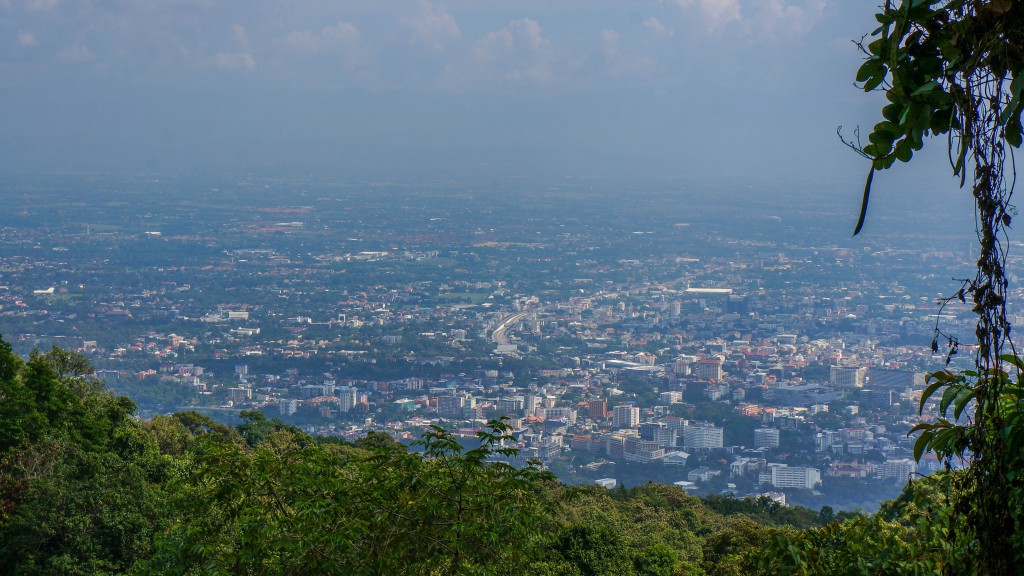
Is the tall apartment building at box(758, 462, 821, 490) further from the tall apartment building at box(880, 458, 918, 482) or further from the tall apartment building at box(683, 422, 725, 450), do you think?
the tall apartment building at box(683, 422, 725, 450)

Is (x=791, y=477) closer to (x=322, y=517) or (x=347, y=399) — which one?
(x=347, y=399)

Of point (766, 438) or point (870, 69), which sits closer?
point (870, 69)

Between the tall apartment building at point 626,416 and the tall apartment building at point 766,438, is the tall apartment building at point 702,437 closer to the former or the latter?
the tall apartment building at point 766,438

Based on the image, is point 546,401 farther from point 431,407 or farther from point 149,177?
point 149,177

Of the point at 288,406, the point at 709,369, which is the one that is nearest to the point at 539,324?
the point at 709,369

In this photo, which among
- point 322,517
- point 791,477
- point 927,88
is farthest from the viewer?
point 791,477
